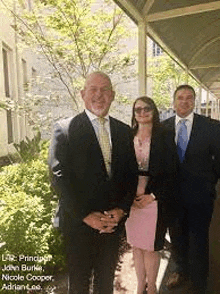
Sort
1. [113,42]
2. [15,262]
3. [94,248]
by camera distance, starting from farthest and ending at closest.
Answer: [113,42]
[15,262]
[94,248]

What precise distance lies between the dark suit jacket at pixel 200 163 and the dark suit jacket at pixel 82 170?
0.66 m

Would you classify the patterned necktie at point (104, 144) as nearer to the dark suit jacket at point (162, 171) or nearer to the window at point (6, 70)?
the dark suit jacket at point (162, 171)

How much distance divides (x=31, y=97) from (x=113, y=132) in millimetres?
5993

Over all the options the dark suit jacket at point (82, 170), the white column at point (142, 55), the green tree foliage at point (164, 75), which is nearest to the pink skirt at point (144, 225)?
the dark suit jacket at point (82, 170)

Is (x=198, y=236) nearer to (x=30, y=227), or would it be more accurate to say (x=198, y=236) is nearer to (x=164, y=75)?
(x=30, y=227)

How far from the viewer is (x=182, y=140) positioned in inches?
88.1

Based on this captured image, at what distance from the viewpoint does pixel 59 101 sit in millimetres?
7488

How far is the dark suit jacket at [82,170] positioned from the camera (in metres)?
1.59

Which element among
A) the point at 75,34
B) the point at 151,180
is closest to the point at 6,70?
the point at 75,34

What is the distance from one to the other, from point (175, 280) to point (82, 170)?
5.06ft

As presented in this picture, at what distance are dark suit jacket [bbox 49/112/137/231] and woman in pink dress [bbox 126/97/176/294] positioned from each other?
35 centimetres

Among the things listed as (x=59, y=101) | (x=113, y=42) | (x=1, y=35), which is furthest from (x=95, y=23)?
(x=1, y=35)

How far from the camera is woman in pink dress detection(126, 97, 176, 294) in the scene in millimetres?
2035

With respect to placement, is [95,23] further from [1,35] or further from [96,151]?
[96,151]
